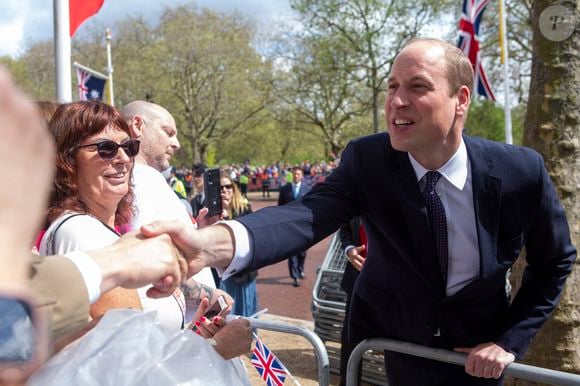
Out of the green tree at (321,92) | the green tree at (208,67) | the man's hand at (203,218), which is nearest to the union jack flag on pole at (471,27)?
the man's hand at (203,218)

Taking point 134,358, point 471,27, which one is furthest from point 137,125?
point 471,27

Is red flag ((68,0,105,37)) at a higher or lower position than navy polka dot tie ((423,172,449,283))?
higher

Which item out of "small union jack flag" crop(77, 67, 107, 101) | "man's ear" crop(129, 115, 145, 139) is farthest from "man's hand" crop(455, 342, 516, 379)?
"small union jack flag" crop(77, 67, 107, 101)

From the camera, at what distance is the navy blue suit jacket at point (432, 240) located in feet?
7.64

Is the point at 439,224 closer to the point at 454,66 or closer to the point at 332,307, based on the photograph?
the point at 454,66

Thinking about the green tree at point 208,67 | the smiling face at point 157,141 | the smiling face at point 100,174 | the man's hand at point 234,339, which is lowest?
the man's hand at point 234,339

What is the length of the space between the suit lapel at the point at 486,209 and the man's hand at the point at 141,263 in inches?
46.5

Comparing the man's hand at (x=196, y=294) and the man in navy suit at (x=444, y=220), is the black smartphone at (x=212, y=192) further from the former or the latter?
the man in navy suit at (x=444, y=220)

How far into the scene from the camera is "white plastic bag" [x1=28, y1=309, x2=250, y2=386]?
142cm

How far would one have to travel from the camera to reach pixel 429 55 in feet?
7.72

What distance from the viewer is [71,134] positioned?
94.7 inches

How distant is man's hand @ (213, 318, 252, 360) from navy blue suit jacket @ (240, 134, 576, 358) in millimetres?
365

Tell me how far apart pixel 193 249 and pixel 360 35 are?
32.4 metres

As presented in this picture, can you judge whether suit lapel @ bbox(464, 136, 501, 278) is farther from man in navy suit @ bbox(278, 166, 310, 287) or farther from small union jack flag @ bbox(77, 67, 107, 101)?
small union jack flag @ bbox(77, 67, 107, 101)
